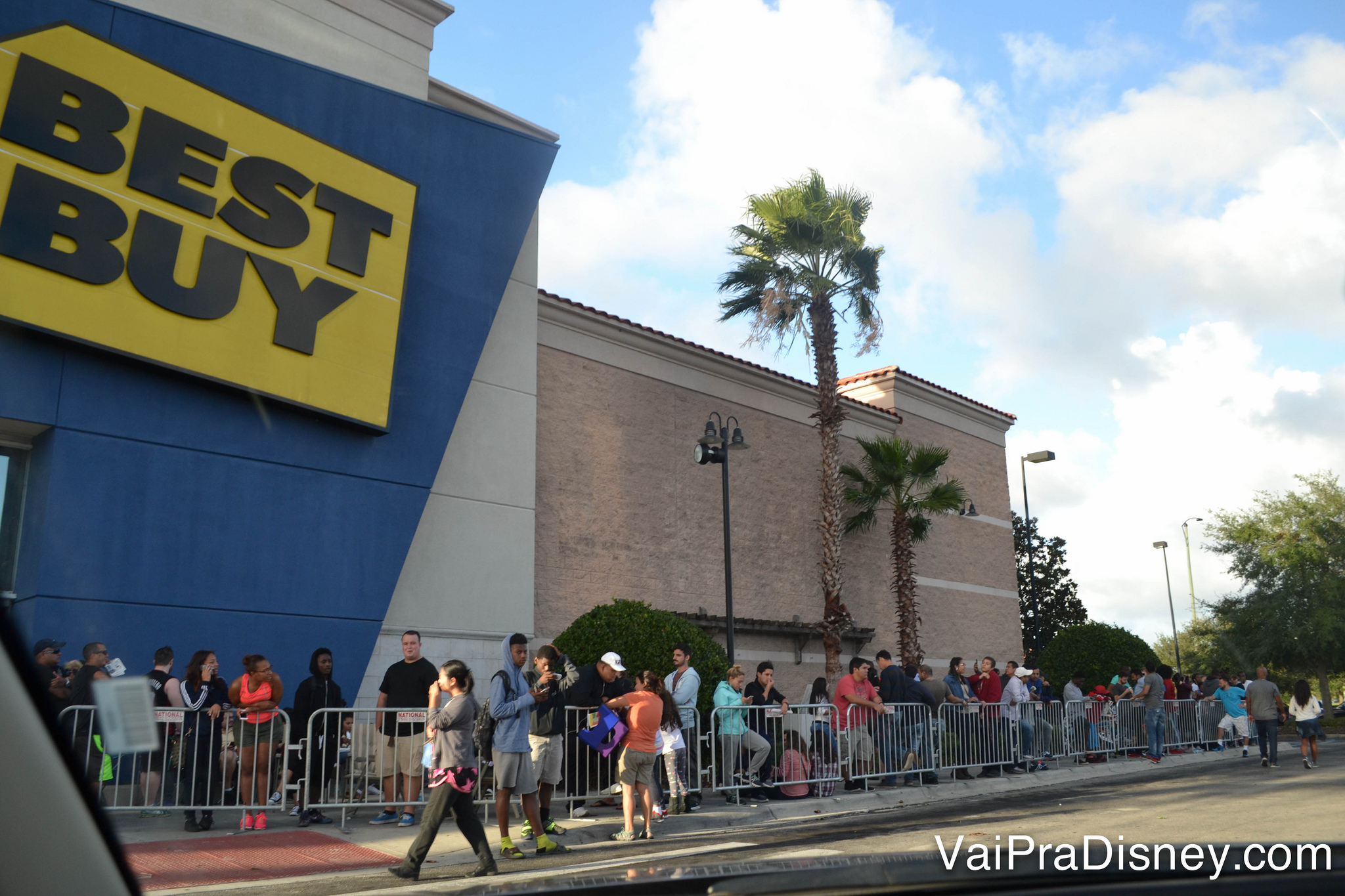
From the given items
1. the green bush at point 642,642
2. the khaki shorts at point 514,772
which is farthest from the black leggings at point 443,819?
the green bush at point 642,642

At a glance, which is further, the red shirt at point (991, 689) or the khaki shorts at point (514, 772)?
the red shirt at point (991, 689)

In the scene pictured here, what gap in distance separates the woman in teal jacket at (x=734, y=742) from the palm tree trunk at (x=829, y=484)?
27.3 feet

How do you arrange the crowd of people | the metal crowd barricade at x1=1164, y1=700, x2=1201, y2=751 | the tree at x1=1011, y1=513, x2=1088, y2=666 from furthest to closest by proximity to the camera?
1. the tree at x1=1011, y1=513, x2=1088, y2=666
2. the metal crowd barricade at x1=1164, y1=700, x2=1201, y2=751
3. the crowd of people

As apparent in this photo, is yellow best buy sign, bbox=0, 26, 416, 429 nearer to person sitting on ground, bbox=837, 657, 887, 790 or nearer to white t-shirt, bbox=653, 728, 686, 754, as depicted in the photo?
white t-shirt, bbox=653, 728, 686, 754

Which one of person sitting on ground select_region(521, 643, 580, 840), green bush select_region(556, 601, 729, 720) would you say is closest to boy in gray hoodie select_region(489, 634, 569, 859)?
person sitting on ground select_region(521, 643, 580, 840)

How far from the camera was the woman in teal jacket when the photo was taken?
12367 millimetres

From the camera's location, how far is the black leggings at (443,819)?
7.74 m

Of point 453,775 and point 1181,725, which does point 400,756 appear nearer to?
point 453,775

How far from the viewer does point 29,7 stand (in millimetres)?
11797

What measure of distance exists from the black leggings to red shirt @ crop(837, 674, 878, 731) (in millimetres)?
6548

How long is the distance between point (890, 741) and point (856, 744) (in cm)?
66

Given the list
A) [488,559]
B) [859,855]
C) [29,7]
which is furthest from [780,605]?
[859,855]

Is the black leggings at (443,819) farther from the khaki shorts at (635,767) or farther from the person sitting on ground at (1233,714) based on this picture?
the person sitting on ground at (1233,714)

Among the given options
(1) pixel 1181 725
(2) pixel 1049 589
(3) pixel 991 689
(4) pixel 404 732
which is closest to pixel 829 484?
(3) pixel 991 689
